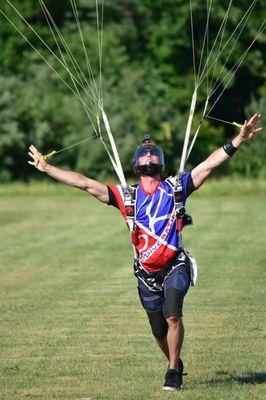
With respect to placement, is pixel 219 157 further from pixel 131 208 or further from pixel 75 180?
pixel 75 180

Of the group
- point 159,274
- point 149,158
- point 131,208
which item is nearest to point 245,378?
point 159,274

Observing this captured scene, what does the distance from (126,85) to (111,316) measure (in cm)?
4112

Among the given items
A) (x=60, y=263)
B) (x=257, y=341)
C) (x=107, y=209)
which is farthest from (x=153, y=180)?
(x=107, y=209)

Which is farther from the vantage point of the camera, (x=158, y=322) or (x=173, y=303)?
(x=158, y=322)

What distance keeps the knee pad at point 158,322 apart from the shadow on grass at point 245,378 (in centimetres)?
63

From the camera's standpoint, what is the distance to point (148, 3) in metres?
61.1

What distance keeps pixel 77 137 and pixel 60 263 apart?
29.8 meters

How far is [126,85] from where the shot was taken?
183 ft

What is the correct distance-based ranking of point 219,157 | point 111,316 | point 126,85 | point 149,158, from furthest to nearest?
point 126,85, point 111,316, point 149,158, point 219,157

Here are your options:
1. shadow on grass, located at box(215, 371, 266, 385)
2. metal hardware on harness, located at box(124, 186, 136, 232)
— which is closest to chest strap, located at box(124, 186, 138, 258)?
metal hardware on harness, located at box(124, 186, 136, 232)

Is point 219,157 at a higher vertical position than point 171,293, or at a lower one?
higher

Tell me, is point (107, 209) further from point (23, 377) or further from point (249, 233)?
point (23, 377)

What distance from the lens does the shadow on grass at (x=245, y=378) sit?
33.6 feet

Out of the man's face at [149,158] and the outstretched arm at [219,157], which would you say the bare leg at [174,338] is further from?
the man's face at [149,158]
